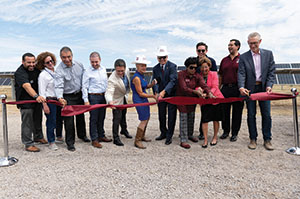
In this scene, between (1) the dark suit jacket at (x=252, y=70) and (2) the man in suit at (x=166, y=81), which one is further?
(2) the man in suit at (x=166, y=81)

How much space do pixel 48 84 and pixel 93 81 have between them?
0.97 metres

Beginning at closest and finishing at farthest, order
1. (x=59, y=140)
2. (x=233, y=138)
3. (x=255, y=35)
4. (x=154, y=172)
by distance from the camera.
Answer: (x=154, y=172) < (x=255, y=35) < (x=233, y=138) < (x=59, y=140)

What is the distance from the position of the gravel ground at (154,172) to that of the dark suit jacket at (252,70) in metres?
1.40

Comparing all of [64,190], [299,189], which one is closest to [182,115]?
Answer: [299,189]

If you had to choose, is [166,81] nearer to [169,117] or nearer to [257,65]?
[169,117]

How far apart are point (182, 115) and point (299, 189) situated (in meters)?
2.40

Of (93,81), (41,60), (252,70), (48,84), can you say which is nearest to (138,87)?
(93,81)

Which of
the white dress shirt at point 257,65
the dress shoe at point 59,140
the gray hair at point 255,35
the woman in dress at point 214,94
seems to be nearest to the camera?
the gray hair at point 255,35

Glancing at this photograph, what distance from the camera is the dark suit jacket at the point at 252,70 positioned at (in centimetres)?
470

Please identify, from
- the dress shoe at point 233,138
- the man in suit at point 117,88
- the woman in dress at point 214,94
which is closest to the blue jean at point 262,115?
the dress shoe at point 233,138

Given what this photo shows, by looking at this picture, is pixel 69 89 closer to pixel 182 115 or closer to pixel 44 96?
pixel 44 96

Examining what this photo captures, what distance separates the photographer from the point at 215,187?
3.17 m

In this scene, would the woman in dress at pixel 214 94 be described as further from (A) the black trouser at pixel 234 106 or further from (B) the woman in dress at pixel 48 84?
(B) the woman in dress at pixel 48 84

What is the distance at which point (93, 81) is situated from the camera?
16.3 ft
